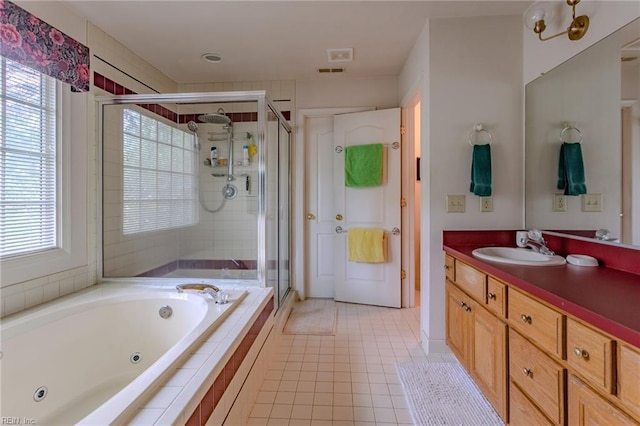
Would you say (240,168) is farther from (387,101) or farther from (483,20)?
(483,20)

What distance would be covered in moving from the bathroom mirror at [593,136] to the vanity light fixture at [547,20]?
0.11 m

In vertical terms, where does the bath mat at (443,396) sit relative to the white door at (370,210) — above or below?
below

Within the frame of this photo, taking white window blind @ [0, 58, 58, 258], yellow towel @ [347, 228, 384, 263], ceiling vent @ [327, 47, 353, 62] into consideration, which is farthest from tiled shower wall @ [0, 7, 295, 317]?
yellow towel @ [347, 228, 384, 263]

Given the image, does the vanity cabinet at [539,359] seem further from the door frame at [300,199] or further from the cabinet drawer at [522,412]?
the door frame at [300,199]

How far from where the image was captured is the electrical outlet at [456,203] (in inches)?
79.2

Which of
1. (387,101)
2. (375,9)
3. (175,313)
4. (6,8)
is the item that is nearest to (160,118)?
(6,8)

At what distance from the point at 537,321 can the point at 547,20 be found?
Result: 5.75 feet

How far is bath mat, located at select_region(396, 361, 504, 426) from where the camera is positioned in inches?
56.6

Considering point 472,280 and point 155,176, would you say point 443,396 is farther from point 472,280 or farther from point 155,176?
point 155,176

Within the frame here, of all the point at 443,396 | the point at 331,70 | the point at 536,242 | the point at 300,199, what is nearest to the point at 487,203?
the point at 536,242

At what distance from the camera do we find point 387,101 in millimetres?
3000

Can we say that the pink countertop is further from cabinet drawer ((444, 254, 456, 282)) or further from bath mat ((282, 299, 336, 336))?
bath mat ((282, 299, 336, 336))

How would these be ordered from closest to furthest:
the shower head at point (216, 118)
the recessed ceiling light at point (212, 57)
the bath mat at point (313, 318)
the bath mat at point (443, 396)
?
1. the bath mat at point (443, 396)
2. the bath mat at point (313, 318)
3. the recessed ceiling light at point (212, 57)
4. the shower head at point (216, 118)

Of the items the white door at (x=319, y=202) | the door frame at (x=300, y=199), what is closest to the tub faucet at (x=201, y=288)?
the door frame at (x=300, y=199)
